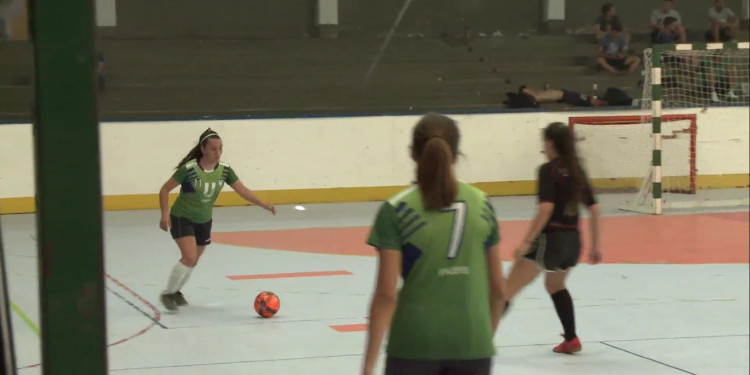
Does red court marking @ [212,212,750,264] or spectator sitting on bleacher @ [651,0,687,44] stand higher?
spectator sitting on bleacher @ [651,0,687,44]

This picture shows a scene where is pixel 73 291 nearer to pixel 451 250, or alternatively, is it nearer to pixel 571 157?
pixel 451 250

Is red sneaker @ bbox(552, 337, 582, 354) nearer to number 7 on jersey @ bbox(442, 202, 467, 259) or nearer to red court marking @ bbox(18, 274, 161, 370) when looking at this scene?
red court marking @ bbox(18, 274, 161, 370)

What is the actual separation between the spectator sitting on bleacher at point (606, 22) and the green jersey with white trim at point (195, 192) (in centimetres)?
1412

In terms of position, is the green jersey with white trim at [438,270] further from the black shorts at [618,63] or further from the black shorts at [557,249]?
the black shorts at [618,63]

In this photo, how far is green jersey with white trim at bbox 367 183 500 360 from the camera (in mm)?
3719

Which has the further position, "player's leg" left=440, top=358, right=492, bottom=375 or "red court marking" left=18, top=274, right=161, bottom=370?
"red court marking" left=18, top=274, right=161, bottom=370

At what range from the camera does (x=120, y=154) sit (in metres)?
13.5

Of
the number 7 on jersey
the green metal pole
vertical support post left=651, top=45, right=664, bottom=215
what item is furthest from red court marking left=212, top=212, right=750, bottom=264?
the green metal pole

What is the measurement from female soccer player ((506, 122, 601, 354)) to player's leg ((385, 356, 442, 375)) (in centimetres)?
323

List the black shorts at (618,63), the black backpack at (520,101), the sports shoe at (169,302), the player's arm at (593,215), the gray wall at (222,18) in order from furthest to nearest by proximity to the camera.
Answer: the black shorts at (618,63) → the black backpack at (520,101) → the gray wall at (222,18) → the sports shoe at (169,302) → the player's arm at (593,215)

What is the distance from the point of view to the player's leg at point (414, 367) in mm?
3758

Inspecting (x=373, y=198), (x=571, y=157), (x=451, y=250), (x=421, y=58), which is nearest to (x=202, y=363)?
(x=571, y=157)

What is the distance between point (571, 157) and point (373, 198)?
33.9ft

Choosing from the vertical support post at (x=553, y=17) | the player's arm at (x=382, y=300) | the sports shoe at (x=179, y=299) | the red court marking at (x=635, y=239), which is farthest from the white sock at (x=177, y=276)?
the vertical support post at (x=553, y=17)
